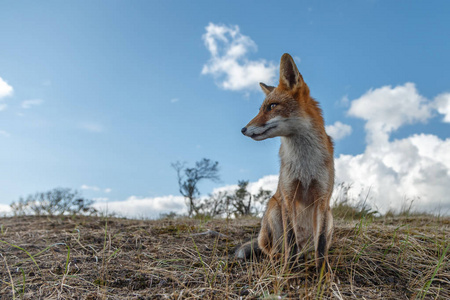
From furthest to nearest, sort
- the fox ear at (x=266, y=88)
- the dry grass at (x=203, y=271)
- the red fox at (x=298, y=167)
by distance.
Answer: the fox ear at (x=266, y=88), the red fox at (x=298, y=167), the dry grass at (x=203, y=271)

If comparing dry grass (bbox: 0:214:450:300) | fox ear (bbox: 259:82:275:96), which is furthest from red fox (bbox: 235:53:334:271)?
fox ear (bbox: 259:82:275:96)

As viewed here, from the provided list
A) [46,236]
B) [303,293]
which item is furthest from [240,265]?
[46,236]

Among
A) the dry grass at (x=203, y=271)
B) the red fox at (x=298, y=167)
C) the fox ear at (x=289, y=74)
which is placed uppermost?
the fox ear at (x=289, y=74)

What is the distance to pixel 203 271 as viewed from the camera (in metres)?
3.88

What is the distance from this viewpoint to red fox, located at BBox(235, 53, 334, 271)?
391 cm

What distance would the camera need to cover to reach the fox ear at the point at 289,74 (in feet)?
13.3

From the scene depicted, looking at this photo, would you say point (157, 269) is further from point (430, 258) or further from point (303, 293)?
point (430, 258)

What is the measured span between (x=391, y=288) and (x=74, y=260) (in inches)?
153

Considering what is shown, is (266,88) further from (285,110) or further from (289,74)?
(285,110)

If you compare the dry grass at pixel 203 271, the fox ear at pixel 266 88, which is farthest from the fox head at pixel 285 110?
the dry grass at pixel 203 271

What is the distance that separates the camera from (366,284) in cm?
383

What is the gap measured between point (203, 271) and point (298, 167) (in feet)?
5.35

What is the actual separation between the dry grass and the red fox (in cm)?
27

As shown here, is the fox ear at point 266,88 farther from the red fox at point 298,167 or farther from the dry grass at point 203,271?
the dry grass at point 203,271
